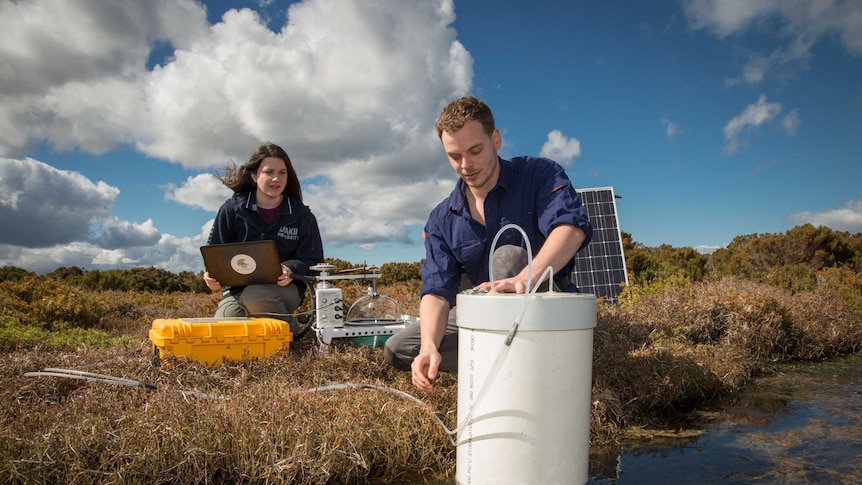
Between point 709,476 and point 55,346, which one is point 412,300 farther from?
point 709,476

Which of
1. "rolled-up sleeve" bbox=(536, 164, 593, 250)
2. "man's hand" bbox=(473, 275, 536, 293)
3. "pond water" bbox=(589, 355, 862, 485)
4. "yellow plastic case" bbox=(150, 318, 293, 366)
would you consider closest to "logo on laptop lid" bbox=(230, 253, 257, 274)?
"yellow plastic case" bbox=(150, 318, 293, 366)

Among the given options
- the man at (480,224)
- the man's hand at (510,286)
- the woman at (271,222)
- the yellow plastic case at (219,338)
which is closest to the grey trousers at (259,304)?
the woman at (271,222)

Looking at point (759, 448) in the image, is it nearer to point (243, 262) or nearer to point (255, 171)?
point (243, 262)

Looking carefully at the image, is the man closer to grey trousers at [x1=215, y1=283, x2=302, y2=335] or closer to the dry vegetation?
the dry vegetation

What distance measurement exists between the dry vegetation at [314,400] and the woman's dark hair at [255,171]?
4.56 ft

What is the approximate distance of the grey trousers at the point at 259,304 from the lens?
4.82 meters

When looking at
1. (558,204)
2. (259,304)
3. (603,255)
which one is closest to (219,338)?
(259,304)

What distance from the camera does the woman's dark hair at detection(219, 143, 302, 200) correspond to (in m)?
5.10

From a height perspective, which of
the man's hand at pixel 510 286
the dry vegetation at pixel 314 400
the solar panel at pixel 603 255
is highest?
the solar panel at pixel 603 255

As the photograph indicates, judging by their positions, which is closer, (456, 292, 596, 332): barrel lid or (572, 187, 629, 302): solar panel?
(456, 292, 596, 332): barrel lid

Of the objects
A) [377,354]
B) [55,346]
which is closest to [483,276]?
[377,354]

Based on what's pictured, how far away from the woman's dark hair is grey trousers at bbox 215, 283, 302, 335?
95cm

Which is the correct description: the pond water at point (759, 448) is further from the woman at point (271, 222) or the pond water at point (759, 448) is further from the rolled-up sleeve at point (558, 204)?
the woman at point (271, 222)

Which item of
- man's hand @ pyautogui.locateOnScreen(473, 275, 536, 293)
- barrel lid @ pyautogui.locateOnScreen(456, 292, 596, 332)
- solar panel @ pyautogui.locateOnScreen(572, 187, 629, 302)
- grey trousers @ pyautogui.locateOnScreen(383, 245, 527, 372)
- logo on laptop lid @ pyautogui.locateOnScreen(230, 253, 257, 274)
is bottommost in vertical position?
grey trousers @ pyautogui.locateOnScreen(383, 245, 527, 372)
